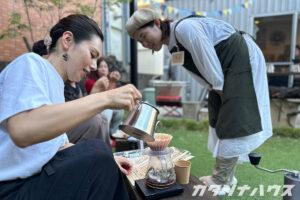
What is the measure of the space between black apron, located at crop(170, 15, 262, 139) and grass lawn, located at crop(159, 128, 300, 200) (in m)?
0.64

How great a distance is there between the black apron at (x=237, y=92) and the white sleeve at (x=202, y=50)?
72 mm

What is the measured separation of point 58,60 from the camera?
1.04 m

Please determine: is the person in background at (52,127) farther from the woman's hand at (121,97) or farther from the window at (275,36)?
the window at (275,36)

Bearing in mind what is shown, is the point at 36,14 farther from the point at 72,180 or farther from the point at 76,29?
the point at 72,180

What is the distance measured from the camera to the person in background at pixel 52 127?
715mm

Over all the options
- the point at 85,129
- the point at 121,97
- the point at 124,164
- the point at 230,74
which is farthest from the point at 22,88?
the point at 230,74

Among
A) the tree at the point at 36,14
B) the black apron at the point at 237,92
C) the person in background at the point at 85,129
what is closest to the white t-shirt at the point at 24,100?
the person in background at the point at 85,129

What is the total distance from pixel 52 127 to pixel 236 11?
20.5ft

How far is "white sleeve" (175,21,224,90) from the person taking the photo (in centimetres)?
149

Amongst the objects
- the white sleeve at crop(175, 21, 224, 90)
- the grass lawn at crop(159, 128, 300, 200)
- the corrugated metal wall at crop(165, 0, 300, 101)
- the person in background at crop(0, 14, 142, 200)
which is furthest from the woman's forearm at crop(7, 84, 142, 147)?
the corrugated metal wall at crop(165, 0, 300, 101)

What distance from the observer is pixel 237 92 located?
1526 millimetres

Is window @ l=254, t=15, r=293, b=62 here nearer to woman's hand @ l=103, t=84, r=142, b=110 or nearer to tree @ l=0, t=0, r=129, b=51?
tree @ l=0, t=0, r=129, b=51

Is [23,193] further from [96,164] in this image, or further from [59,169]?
[96,164]

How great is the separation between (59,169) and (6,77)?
413mm
